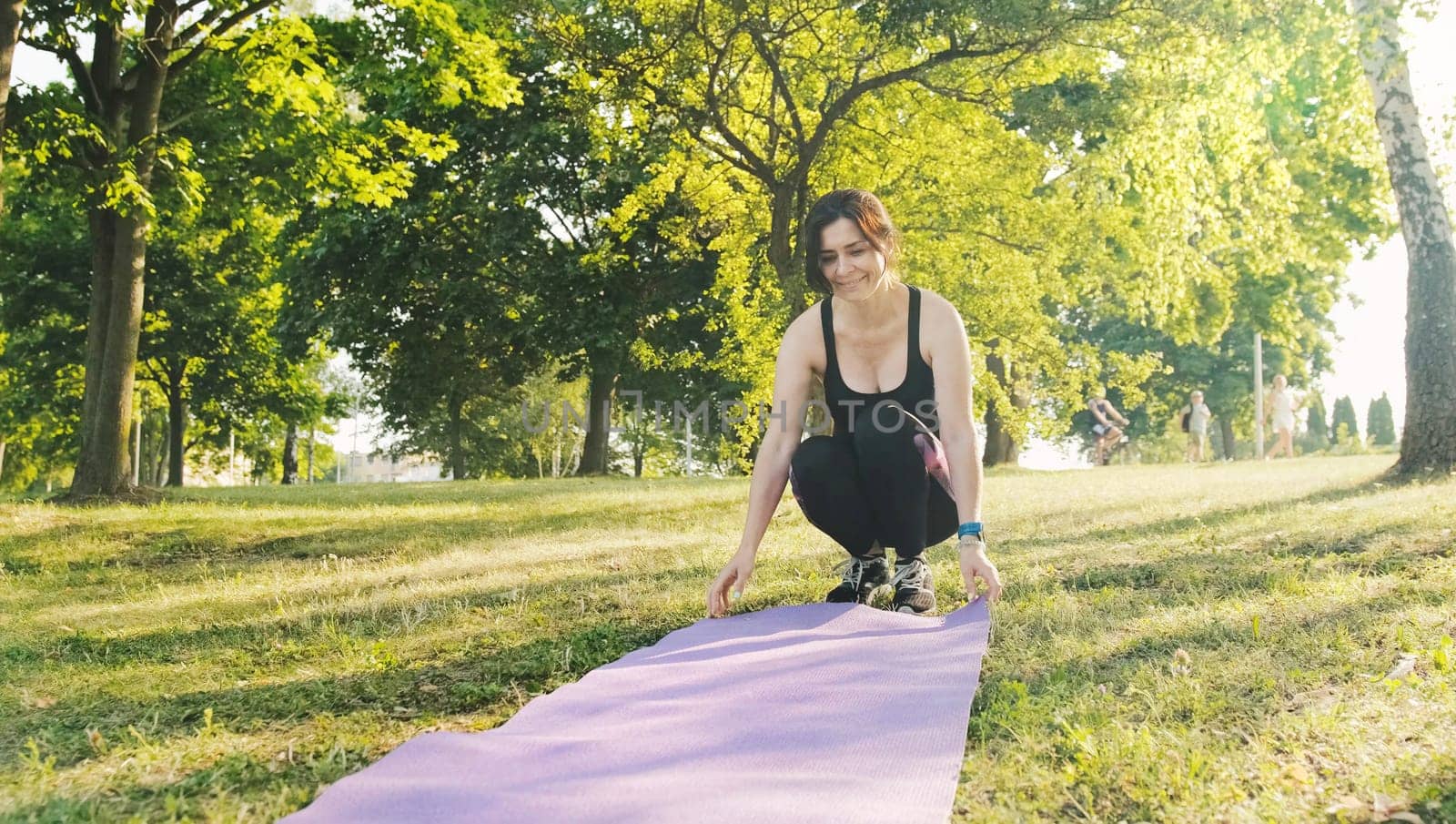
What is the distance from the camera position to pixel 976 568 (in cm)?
381

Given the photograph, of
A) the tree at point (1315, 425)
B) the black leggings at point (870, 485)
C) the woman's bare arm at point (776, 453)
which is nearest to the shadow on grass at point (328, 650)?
the woman's bare arm at point (776, 453)

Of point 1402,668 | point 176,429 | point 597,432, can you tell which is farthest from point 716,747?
point 176,429

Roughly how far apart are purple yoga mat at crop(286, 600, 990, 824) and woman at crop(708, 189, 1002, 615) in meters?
0.63

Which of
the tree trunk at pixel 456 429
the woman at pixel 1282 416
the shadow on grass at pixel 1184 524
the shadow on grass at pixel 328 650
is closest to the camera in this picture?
the shadow on grass at pixel 328 650

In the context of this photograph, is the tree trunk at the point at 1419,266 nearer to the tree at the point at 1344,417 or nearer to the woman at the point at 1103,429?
the woman at the point at 1103,429

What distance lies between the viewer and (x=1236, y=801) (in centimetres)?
246

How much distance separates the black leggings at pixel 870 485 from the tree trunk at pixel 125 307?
1037 cm

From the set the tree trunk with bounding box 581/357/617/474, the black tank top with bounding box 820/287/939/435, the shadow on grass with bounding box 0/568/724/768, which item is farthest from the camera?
the tree trunk with bounding box 581/357/617/474

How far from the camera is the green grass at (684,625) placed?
2664mm

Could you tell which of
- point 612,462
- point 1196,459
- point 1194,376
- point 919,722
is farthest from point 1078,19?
point 612,462

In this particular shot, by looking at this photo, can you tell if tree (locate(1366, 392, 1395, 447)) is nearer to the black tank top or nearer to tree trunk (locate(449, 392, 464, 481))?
tree trunk (locate(449, 392, 464, 481))

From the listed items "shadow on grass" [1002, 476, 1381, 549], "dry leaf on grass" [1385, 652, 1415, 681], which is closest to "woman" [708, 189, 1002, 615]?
"dry leaf on grass" [1385, 652, 1415, 681]

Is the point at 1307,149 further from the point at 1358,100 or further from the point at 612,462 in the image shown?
the point at 612,462

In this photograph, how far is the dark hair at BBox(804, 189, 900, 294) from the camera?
14.3 ft
